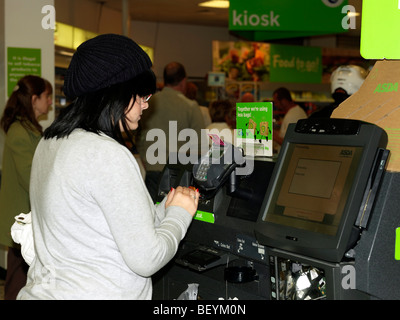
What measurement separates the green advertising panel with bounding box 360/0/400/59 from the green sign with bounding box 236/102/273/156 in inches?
15.1

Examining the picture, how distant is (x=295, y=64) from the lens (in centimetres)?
987

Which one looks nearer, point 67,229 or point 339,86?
point 67,229

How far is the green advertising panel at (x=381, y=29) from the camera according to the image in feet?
4.99

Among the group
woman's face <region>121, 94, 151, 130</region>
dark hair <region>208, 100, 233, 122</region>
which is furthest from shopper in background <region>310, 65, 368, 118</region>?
dark hair <region>208, 100, 233, 122</region>

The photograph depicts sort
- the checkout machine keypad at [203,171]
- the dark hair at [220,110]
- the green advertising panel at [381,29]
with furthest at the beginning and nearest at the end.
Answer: the dark hair at [220,110] → the checkout machine keypad at [203,171] → the green advertising panel at [381,29]

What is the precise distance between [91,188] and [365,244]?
67 cm

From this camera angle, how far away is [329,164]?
4.60ft

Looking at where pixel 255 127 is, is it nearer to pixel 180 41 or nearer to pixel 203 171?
pixel 203 171

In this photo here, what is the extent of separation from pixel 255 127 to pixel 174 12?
853 centimetres

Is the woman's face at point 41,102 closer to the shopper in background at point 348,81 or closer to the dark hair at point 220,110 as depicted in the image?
the shopper in background at point 348,81

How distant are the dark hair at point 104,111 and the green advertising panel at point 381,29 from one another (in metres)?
0.65

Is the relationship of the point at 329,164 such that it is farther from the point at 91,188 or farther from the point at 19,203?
the point at 19,203

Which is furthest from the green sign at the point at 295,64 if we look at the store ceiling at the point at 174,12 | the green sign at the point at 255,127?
the green sign at the point at 255,127

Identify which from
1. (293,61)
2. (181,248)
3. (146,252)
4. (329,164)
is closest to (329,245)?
(329,164)
